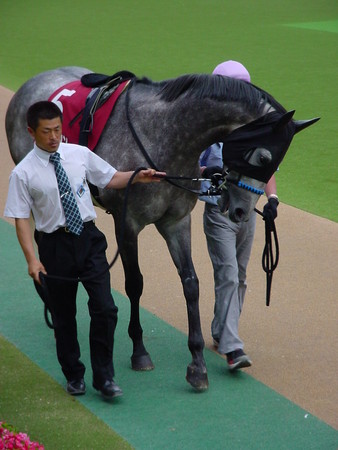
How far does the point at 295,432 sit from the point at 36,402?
4.85ft

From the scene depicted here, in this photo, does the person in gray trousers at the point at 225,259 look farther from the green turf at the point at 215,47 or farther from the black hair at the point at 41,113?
the green turf at the point at 215,47

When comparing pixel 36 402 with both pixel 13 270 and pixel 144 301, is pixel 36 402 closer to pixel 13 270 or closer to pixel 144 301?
pixel 144 301

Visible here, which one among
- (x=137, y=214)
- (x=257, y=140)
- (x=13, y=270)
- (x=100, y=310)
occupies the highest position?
(x=257, y=140)

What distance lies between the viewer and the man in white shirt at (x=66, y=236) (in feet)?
15.5

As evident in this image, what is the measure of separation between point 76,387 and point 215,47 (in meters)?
11.5

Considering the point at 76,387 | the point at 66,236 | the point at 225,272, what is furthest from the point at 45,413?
the point at 225,272

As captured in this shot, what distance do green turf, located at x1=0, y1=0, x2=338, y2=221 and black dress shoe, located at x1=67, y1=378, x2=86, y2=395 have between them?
367 cm

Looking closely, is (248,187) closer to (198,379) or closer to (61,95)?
(198,379)

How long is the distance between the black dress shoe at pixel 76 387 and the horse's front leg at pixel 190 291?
2.06 feet

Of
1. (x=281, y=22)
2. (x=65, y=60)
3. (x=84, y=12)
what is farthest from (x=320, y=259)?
(x=84, y=12)

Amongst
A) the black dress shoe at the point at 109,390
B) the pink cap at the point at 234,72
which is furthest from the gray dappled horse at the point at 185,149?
the black dress shoe at the point at 109,390

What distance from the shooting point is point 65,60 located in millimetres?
14703

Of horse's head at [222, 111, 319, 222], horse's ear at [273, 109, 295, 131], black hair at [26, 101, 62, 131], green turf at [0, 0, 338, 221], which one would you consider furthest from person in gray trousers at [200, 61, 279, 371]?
green turf at [0, 0, 338, 221]

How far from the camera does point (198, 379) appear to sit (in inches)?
207
